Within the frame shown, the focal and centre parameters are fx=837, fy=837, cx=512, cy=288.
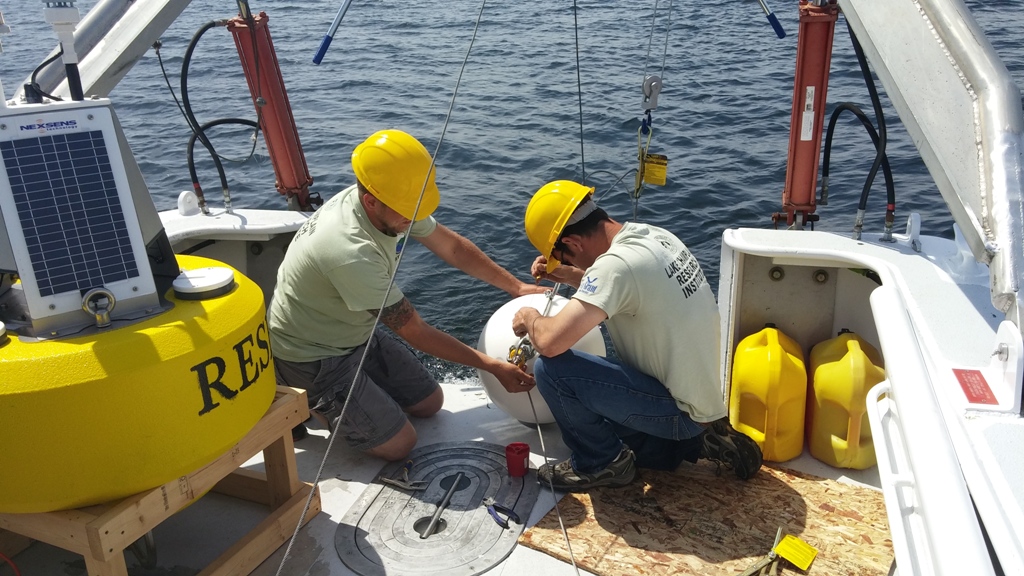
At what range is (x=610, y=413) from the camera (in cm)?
334

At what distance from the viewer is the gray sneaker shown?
11.3 ft

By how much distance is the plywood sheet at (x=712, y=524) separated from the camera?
10.1 feet

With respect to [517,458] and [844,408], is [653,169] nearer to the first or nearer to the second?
[844,408]

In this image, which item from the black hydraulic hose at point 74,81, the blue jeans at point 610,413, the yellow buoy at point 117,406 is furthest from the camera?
the blue jeans at point 610,413

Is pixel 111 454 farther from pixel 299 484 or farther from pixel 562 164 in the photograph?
pixel 562 164

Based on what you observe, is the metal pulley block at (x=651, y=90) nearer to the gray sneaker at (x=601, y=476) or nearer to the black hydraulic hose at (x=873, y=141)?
the black hydraulic hose at (x=873, y=141)

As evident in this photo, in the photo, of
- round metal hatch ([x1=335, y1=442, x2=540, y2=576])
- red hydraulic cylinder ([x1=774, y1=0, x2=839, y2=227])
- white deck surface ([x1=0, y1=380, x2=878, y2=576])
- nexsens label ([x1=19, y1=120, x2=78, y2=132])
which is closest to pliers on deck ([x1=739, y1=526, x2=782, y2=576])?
white deck surface ([x1=0, y1=380, x2=878, y2=576])

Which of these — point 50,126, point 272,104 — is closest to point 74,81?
point 50,126

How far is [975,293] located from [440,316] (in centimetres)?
436

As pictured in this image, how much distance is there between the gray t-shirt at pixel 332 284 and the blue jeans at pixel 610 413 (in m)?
0.79

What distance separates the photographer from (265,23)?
15.4 ft

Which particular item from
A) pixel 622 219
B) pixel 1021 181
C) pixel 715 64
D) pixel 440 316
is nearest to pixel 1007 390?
pixel 1021 181

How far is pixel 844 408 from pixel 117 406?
285cm

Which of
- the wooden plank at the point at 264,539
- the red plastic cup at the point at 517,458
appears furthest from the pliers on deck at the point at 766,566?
the wooden plank at the point at 264,539
